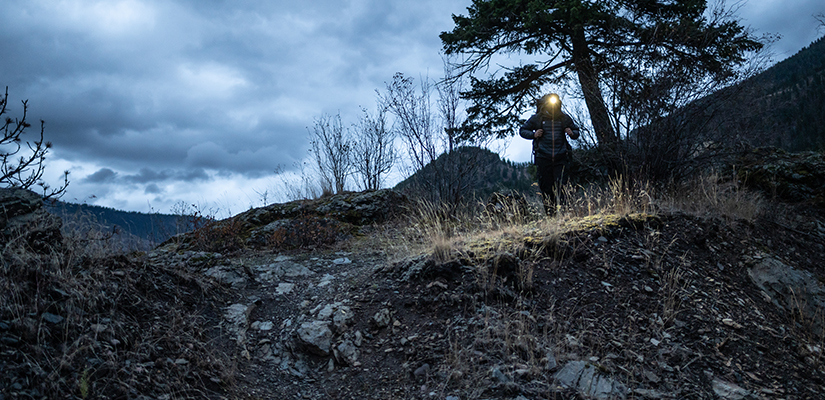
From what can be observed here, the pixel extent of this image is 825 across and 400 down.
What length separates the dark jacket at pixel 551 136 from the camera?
6168mm

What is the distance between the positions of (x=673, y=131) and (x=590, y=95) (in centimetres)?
175

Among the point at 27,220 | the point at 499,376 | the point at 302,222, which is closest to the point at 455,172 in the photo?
the point at 302,222

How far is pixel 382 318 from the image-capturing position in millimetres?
3297

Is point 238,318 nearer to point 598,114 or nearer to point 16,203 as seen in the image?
point 16,203

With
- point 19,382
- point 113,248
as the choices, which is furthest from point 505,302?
point 113,248

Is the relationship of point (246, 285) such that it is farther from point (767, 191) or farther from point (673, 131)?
point (767, 191)

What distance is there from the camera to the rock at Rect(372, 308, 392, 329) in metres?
3.26

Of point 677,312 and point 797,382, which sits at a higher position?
point 677,312

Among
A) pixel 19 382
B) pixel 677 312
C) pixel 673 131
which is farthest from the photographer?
pixel 673 131

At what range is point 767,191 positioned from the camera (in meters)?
6.55

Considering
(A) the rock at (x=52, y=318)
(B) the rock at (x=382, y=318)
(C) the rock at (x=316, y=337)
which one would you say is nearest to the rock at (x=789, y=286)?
(B) the rock at (x=382, y=318)

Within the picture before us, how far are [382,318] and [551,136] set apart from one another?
4.38 metres

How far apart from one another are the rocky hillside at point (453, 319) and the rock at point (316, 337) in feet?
0.05

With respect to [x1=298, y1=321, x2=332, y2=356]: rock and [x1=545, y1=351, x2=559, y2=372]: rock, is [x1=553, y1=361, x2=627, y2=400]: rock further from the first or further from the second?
[x1=298, y1=321, x2=332, y2=356]: rock
